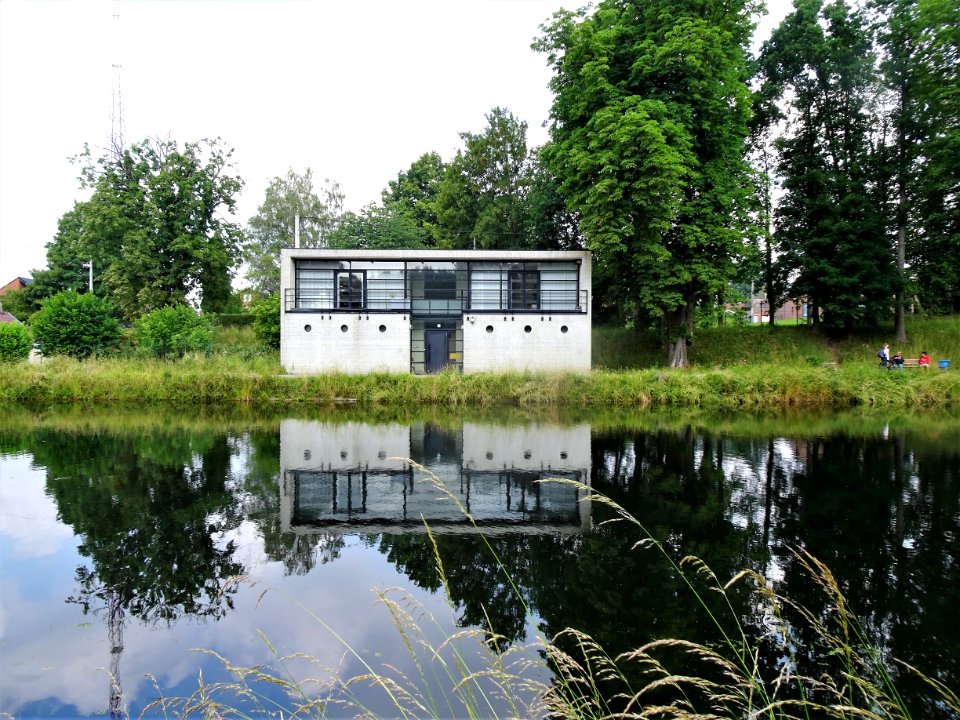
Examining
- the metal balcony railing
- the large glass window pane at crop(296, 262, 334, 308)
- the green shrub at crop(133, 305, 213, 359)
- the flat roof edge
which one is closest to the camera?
the green shrub at crop(133, 305, 213, 359)

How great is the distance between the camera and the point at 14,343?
22.8 meters

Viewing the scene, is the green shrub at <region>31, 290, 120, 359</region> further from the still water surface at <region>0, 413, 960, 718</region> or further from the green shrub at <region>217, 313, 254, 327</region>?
the still water surface at <region>0, 413, 960, 718</region>

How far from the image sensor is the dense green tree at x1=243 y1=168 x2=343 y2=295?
1641 inches

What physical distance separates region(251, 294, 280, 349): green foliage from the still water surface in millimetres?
16283

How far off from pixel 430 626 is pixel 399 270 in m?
22.5

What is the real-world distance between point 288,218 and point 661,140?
2884 centimetres

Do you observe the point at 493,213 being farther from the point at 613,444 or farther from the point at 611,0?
the point at 613,444

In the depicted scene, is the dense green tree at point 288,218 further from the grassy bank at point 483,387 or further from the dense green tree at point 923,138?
the dense green tree at point 923,138

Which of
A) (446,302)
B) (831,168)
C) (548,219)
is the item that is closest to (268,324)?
(446,302)

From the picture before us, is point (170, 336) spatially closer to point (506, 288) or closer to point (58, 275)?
point (506, 288)

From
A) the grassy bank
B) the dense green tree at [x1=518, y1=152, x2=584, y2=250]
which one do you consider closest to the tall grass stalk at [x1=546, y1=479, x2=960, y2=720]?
the grassy bank

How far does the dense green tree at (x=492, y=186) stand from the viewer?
1325 inches

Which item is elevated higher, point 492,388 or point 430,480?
point 492,388

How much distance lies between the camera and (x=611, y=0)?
2408cm
